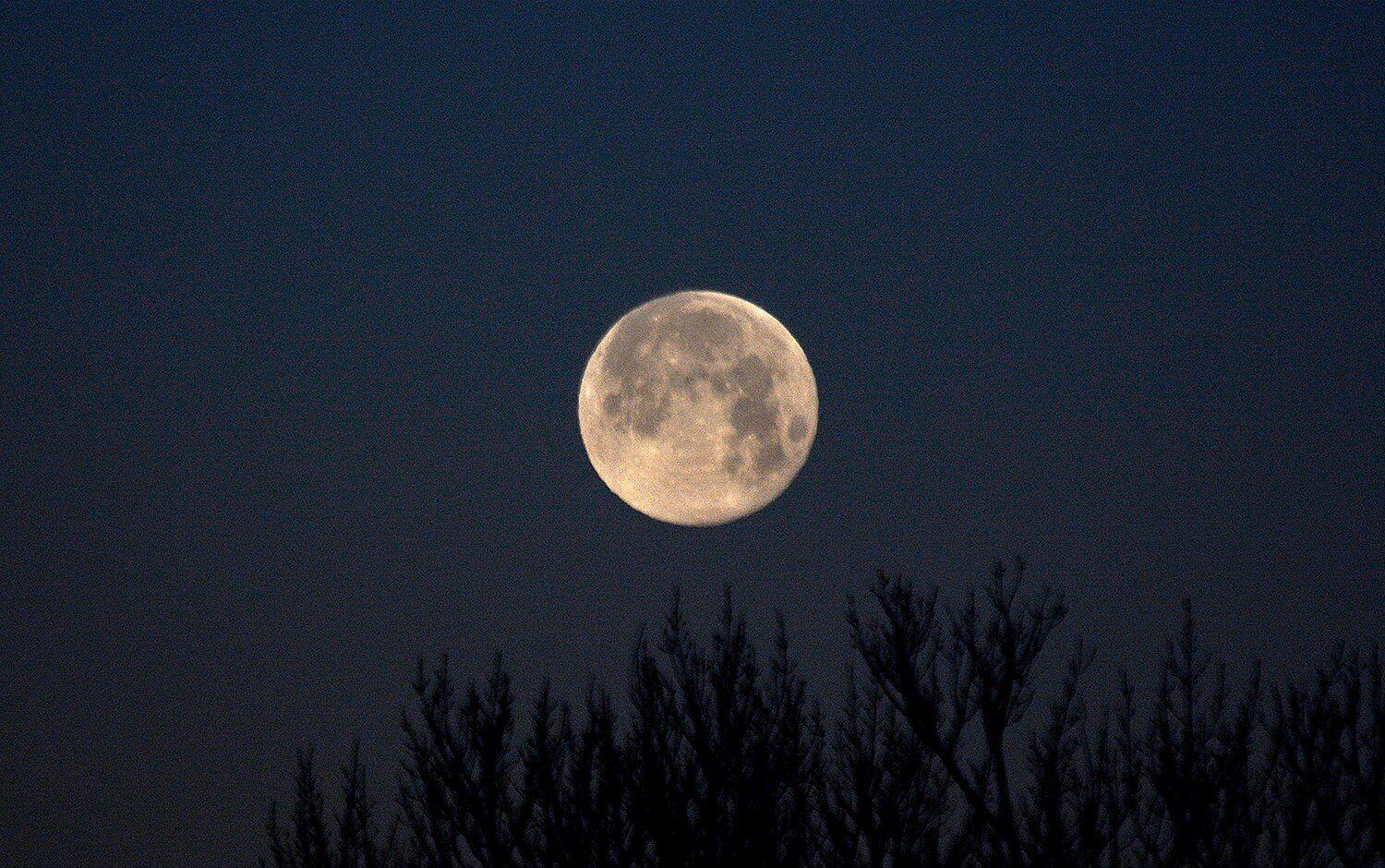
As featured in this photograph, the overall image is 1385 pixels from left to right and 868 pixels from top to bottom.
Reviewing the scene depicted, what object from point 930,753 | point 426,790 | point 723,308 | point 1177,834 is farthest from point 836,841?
point 723,308

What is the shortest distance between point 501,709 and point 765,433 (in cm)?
764

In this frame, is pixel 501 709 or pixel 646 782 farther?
pixel 501 709

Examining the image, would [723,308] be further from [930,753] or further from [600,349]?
A: [930,753]

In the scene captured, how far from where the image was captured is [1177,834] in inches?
623

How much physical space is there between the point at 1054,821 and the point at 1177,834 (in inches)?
125

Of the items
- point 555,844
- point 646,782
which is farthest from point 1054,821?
point 555,844

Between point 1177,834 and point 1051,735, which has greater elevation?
point 1051,735

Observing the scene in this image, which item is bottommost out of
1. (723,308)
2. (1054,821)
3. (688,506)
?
(1054,821)

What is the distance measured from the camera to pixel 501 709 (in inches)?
686

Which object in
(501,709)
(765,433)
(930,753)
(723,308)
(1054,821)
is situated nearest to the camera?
(1054,821)

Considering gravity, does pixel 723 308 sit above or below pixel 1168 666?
above

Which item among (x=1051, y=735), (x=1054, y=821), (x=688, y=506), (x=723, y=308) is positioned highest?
(x=723, y=308)

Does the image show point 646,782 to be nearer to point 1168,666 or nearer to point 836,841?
point 836,841

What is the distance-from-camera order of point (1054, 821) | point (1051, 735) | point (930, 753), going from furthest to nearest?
point (930, 753) → point (1051, 735) → point (1054, 821)
